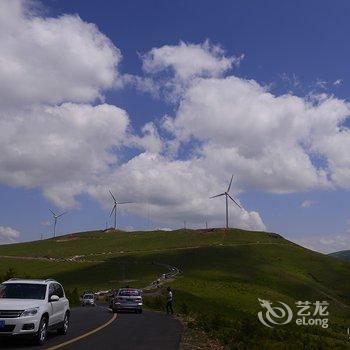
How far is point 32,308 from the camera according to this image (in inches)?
677

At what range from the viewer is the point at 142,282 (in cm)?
9500

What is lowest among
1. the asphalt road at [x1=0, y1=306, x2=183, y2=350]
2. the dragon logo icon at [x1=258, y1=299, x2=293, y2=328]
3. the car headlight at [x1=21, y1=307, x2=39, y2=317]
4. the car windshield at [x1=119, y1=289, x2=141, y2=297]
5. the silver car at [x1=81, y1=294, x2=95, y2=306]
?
the asphalt road at [x1=0, y1=306, x2=183, y2=350]

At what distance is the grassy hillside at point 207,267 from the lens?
7812cm

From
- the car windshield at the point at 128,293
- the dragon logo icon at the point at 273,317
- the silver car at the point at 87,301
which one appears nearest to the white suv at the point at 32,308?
the dragon logo icon at the point at 273,317

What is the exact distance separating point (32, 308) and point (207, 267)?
338 feet

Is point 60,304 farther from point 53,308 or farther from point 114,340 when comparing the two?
point 114,340

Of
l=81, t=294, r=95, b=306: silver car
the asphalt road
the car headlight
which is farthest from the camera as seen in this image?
l=81, t=294, r=95, b=306: silver car

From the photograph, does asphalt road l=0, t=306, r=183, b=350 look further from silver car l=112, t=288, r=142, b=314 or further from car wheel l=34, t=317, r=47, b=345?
Result: silver car l=112, t=288, r=142, b=314

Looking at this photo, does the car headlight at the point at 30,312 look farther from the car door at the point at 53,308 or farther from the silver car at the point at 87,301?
the silver car at the point at 87,301

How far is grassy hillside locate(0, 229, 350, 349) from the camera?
78125 millimetres

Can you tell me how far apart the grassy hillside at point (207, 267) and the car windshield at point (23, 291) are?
26352 millimetres


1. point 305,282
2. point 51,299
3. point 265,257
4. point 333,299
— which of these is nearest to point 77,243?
point 265,257

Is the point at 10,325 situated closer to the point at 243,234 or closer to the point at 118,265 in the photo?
the point at 118,265

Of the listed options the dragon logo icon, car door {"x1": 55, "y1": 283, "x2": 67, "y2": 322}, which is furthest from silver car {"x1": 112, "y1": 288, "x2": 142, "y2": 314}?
car door {"x1": 55, "y1": 283, "x2": 67, "y2": 322}
